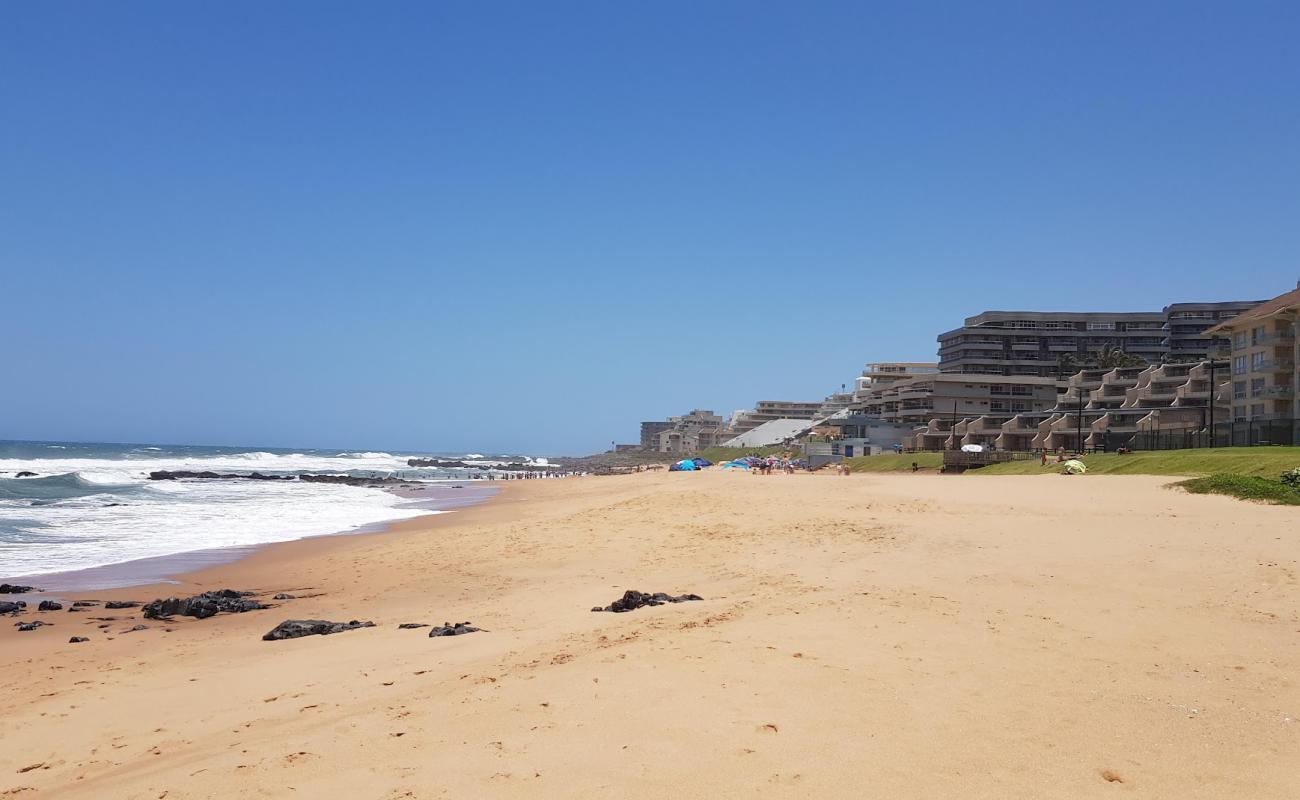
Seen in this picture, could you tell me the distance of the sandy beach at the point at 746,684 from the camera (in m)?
4.93

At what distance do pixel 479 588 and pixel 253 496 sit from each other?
118 feet

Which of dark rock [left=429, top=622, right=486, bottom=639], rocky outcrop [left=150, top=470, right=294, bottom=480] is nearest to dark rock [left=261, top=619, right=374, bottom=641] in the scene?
dark rock [left=429, top=622, right=486, bottom=639]

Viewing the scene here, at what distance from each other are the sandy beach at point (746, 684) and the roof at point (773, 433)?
→ 4474 inches

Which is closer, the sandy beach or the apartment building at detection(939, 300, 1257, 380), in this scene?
the sandy beach

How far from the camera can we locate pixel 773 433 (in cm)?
13112

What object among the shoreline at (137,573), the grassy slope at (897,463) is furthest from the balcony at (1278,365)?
the shoreline at (137,573)

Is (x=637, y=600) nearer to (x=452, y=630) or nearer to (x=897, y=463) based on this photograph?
(x=452, y=630)

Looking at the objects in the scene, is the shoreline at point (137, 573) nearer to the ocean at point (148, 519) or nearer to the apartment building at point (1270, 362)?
the ocean at point (148, 519)

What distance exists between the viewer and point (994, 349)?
386 ft

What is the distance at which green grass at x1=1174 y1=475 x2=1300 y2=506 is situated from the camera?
1731 cm

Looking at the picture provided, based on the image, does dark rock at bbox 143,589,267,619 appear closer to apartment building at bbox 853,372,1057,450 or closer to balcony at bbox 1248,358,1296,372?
balcony at bbox 1248,358,1296,372

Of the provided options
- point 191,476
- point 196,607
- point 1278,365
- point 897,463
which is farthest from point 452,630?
point 191,476

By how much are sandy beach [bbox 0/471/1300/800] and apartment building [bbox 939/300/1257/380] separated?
10989cm

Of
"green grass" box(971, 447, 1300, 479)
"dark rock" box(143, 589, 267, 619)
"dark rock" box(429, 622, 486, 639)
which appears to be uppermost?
"green grass" box(971, 447, 1300, 479)
